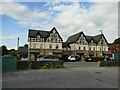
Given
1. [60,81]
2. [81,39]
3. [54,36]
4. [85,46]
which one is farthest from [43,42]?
[60,81]

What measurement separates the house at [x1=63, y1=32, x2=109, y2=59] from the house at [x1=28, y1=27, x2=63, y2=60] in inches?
223

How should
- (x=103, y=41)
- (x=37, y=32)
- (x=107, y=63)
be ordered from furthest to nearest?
1. (x=103, y=41)
2. (x=37, y=32)
3. (x=107, y=63)

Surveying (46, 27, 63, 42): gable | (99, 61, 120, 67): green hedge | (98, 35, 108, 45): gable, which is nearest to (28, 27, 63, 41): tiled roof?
(46, 27, 63, 42): gable

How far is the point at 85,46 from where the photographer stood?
65375 mm

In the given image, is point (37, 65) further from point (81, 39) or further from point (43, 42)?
point (81, 39)

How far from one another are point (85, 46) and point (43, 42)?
1492cm

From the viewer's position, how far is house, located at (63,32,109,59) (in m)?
64.2

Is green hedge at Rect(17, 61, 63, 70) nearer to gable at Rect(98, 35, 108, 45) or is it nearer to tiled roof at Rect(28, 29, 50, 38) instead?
tiled roof at Rect(28, 29, 50, 38)

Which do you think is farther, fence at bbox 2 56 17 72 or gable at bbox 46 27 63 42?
gable at bbox 46 27 63 42

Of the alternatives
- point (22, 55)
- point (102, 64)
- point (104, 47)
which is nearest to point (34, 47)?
point (22, 55)

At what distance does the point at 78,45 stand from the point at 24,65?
42305 millimetres

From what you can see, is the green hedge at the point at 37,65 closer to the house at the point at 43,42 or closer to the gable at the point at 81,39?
the house at the point at 43,42

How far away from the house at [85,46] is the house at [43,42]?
5.67 metres

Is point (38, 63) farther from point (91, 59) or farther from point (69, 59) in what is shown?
point (91, 59)
